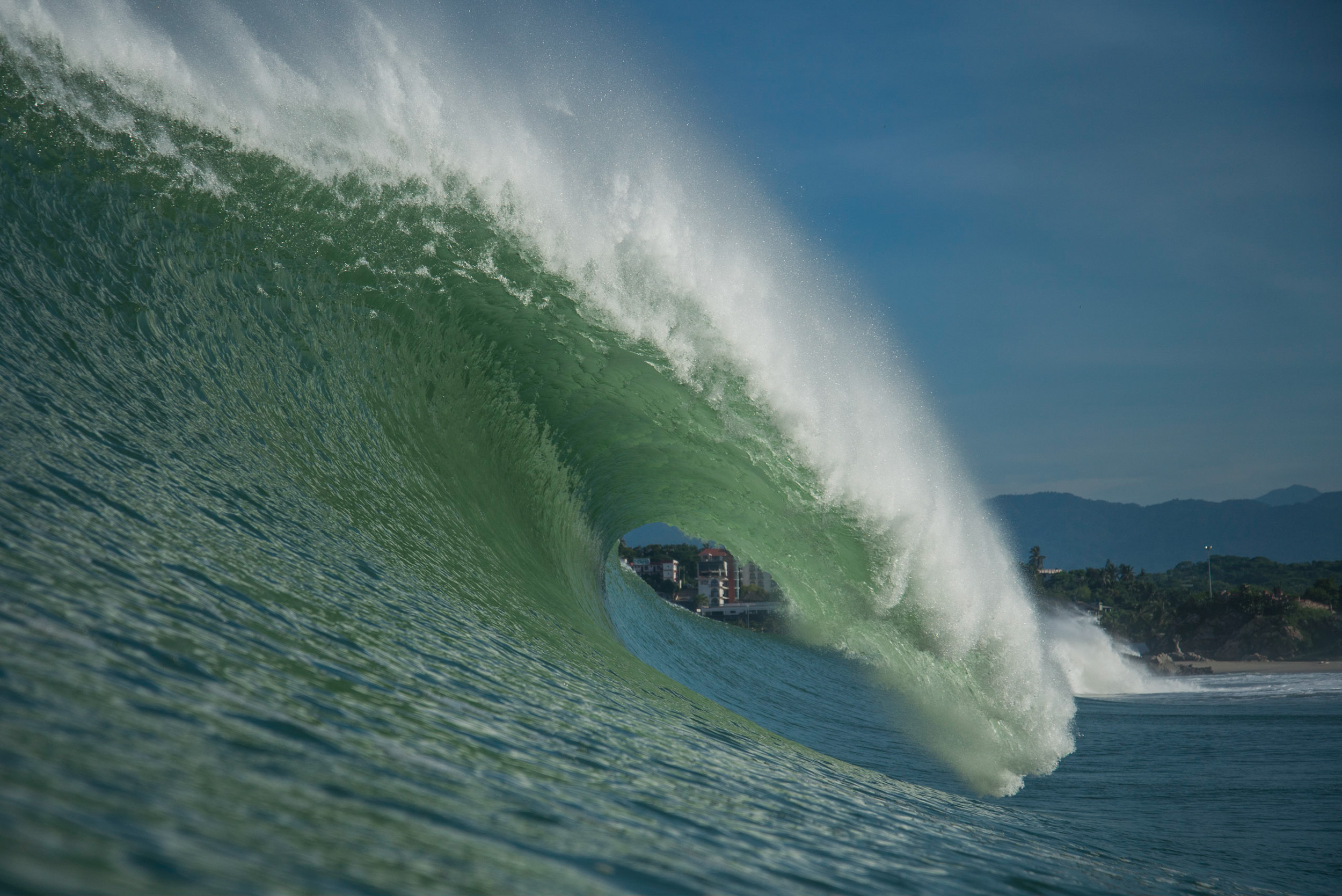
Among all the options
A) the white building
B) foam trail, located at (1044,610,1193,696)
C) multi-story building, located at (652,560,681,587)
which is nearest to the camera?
foam trail, located at (1044,610,1193,696)

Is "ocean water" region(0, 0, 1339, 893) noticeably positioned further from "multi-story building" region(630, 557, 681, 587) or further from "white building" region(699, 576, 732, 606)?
"multi-story building" region(630, 557, 681, 587)

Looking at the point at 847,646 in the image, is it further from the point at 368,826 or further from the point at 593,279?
the point at 368,826

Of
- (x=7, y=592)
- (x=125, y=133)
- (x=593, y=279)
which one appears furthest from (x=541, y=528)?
(x=7, y=592)

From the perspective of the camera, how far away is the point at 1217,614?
5900 centimetres

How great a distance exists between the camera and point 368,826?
6.25 feet

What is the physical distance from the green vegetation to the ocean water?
48.1m

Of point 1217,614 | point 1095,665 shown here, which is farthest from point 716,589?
point 1095,665

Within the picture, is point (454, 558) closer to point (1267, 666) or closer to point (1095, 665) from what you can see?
point (1095, 665)

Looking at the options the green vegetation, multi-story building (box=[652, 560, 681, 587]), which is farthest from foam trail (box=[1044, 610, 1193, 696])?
multi-story building (box=[652, 560, 681, 587])

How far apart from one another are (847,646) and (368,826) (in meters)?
8.98

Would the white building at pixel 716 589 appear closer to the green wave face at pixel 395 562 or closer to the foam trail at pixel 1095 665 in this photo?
the foam trail at pixel 1095 665

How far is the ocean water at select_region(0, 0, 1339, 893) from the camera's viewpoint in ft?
6.79

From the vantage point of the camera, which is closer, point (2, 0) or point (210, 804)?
point (210, 804)

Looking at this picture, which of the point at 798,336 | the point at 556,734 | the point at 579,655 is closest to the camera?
the point at 556,734
